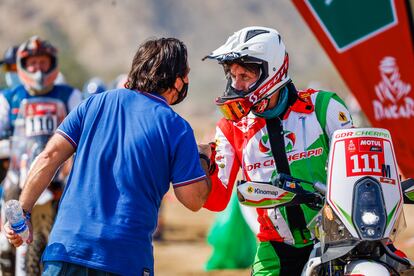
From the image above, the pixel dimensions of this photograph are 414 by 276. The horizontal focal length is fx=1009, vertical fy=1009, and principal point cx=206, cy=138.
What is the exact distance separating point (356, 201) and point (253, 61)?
120 centimetres

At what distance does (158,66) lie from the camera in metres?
5.07

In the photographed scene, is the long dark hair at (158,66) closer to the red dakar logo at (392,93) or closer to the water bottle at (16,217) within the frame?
the water bottle at (16,217)

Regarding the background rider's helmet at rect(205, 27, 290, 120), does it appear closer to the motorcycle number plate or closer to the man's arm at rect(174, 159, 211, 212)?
the man's arm at rect(174, 159, 211, 212)

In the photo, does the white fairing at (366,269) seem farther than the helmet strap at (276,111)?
No

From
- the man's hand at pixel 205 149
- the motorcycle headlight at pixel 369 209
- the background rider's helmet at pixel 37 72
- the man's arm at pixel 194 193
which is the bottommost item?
the motorcycle headlight at pixel 369 209

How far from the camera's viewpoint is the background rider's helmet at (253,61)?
211 inches

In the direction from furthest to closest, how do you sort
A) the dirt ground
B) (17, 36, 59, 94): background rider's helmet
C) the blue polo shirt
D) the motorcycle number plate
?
1. the dirt ground
2. (17, 36, 59, 94): background rider's helmet
3. the blue polo shirt
4. the motorcycle number plate

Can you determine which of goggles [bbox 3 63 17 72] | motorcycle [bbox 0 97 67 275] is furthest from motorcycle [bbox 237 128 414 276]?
goggles [bbox 3 63 17 72]

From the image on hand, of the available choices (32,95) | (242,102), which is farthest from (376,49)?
(32,95)

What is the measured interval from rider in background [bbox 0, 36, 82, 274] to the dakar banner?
305cm

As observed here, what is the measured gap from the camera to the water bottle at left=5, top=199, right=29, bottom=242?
5.05m

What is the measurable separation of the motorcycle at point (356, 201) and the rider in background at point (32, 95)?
4.69 m

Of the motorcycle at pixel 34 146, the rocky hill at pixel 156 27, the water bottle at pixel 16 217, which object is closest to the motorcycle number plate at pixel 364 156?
the water bottle at pixel 16 217

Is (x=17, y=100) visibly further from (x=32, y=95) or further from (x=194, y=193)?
(x=194, y=193)
